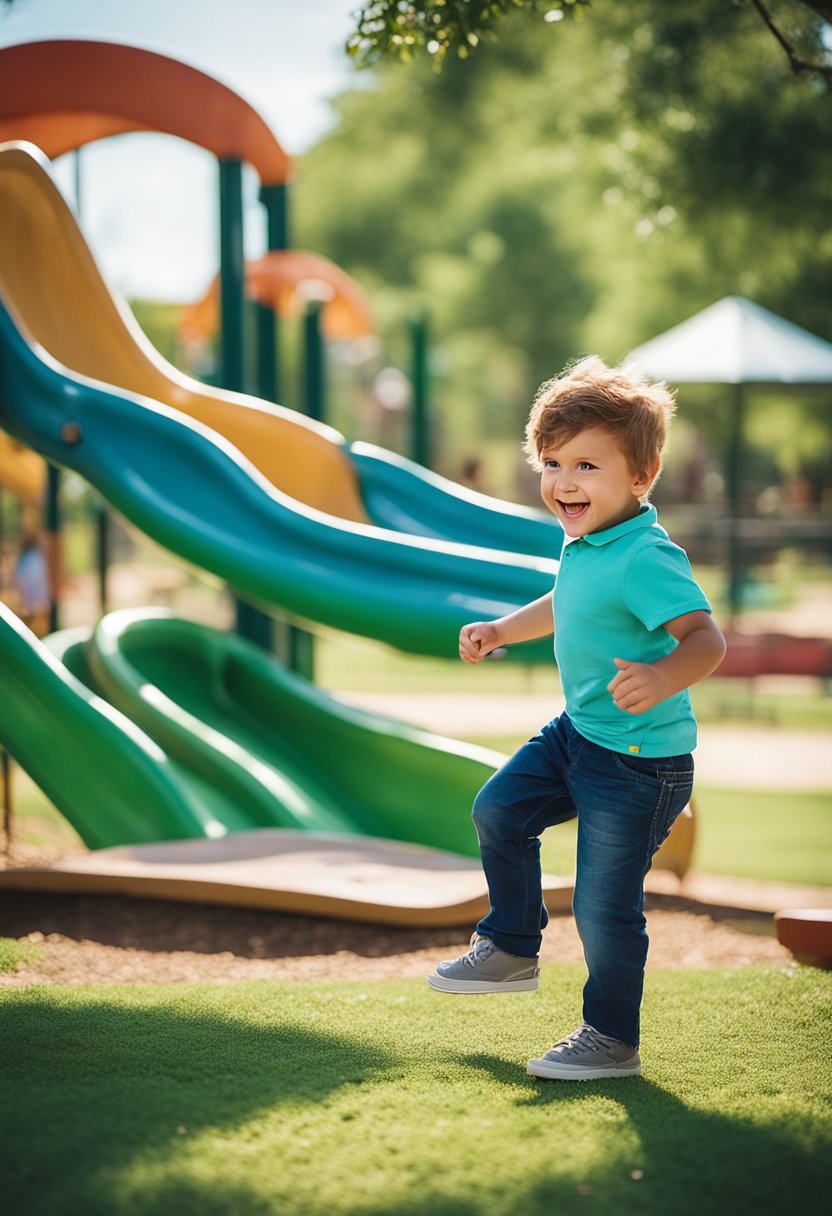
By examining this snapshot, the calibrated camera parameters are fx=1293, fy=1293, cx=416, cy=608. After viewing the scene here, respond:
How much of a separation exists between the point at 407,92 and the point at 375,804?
118ft

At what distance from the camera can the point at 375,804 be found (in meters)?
6.40

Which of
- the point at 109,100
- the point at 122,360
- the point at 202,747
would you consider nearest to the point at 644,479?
the point at 202,747

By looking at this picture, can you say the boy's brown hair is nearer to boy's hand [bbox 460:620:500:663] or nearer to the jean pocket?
boy's hand [bbox 460:620:500:663]

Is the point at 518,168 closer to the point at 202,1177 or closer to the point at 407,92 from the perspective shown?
the point at 407,92

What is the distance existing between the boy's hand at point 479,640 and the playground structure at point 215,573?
169 centimetres

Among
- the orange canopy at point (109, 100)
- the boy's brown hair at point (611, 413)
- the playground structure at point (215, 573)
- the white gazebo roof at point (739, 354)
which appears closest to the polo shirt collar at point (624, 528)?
the boy's brown hair at point (611, 413)

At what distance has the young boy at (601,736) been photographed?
9.29 feet

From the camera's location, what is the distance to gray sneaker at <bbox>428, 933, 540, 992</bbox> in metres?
3.09

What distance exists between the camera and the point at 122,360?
24.7 feet

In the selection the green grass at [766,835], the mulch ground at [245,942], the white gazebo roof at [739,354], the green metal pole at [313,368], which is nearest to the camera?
the mulch ground at [245,942]

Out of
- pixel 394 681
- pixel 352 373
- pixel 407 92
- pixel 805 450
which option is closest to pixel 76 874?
pixel 394 681

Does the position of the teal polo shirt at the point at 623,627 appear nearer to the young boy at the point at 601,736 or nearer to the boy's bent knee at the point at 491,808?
the young boy at the point at 601,736

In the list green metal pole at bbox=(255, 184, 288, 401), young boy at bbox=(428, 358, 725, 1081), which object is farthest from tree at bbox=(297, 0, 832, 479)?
young boy at bbox=(428, 358, 725, 1081)

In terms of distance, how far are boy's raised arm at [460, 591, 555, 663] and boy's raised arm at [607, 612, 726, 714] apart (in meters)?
0.52
